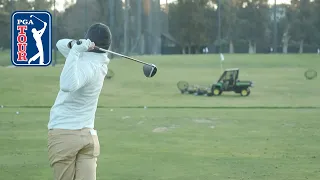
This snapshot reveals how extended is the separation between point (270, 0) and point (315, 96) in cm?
1137

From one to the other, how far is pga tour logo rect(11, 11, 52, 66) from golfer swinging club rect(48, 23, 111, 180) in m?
3.67

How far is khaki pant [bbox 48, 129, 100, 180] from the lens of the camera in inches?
174

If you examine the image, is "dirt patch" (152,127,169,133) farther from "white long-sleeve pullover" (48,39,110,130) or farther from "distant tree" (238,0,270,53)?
"distant tree" (238,0,270,53)

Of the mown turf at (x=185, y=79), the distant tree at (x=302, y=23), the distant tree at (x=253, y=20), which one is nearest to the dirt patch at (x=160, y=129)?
the mown turf at (x=185, y=79)

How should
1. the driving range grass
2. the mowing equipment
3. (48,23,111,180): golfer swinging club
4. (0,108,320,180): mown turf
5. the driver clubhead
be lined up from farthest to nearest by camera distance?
the mowing equipment < the driving range grass < (0,108,320,180): mown turf < the driver clubhead < (48,23,111,180): golfer swinging club

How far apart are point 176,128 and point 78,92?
8.25 meters

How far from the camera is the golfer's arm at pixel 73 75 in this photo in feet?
14.0

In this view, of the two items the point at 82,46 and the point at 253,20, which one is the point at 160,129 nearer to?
the point at 82,46

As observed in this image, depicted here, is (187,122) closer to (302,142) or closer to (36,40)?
(302,142)

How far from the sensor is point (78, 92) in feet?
14.6

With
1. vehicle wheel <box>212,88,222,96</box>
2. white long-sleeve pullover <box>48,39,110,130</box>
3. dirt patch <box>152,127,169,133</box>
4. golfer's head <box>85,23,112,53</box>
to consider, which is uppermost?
golfer's head <box>85,23,112,53</box>

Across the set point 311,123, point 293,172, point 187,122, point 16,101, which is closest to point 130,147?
point 293,172

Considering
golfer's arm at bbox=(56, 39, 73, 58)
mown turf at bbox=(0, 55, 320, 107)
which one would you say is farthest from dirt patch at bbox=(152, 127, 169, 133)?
golfer's arm at bbox=(56, 39, 73, 58)

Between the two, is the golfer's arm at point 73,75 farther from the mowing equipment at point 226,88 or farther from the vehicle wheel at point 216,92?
the vehicle wheel at point 216,92
